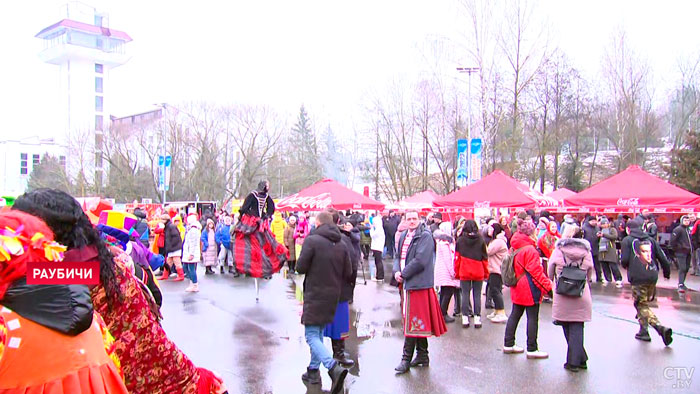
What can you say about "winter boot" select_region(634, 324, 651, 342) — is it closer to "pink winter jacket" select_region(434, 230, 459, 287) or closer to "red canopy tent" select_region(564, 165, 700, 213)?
"pink winter jacket" select_region(434, 230, 459, 287)

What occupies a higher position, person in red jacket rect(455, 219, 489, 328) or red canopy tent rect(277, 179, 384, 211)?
red canopy tent rect(277, 179, 384, 211)

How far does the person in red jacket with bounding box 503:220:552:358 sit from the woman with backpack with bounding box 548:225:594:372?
10.7 inches

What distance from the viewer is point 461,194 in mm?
13875

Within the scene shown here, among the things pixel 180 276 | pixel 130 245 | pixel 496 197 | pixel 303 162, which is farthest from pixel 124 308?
pixel 303 162

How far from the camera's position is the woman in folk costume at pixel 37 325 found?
233 centimetres

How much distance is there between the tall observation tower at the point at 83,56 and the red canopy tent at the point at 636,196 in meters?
74.4

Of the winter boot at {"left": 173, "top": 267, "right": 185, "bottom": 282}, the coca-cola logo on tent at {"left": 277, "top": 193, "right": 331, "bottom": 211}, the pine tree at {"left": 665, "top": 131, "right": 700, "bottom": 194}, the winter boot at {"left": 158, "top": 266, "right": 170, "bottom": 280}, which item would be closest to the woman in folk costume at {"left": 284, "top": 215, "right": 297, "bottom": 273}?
the coca-cola logo on tent at {"left": 277, "top": 193, "right": 331, "bottom": 211}

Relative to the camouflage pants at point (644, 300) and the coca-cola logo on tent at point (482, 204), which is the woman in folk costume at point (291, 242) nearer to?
the coca-cola logo on tent at point (482, 204)

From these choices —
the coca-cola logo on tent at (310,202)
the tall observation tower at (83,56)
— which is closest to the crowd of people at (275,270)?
the coca-cola logo on tent at (310,202)

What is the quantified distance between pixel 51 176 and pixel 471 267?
57.7 metres

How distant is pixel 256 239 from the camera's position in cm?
1079

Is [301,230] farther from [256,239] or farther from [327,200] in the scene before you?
[256,239]

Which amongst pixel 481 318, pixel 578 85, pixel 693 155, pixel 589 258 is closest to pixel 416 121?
pixel 578 85

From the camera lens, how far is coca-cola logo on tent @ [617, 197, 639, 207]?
13.0 metres
